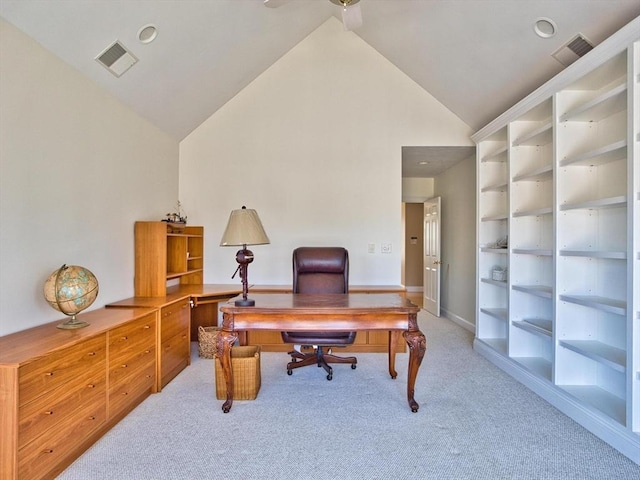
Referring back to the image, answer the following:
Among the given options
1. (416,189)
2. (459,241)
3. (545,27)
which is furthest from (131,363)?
(416,189)

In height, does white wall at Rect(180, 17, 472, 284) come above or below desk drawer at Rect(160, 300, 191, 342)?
above

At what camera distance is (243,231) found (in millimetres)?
2521

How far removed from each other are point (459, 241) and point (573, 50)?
9.81 ft

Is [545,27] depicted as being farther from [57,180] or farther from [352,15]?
[57,180]

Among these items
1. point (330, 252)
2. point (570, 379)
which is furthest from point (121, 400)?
point (570, 379)

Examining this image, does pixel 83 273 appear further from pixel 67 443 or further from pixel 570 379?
pixel 570 379

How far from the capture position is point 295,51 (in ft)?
14.2

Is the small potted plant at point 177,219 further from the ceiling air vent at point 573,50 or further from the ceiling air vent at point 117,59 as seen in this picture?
the ceiling air vent at point 573,50

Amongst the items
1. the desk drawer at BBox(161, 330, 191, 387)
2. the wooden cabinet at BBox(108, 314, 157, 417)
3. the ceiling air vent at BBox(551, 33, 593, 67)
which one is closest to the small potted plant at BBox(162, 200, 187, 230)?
the desk drawer at BBox(161, 330, 191, 387)

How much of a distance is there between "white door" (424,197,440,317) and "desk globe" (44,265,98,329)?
4.79 m

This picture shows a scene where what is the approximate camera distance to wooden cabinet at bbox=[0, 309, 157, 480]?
151cm

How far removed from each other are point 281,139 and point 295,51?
1094 mm

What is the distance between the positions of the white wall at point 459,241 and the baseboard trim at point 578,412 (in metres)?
1.54

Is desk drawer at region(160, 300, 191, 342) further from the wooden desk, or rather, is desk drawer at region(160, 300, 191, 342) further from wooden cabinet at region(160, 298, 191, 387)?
the wooden desk
